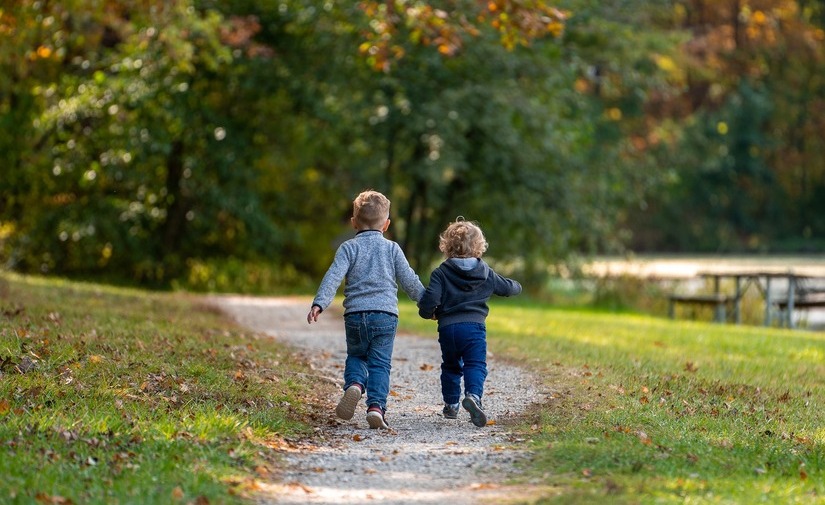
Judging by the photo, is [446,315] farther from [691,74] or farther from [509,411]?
[691,74]

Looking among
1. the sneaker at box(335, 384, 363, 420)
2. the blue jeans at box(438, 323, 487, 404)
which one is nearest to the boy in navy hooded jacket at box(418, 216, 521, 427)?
the blue jeans at box(438, 323, 487, 404)

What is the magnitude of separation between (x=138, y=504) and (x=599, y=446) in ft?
8.77

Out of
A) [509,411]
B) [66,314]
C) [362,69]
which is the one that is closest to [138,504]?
[509,411]

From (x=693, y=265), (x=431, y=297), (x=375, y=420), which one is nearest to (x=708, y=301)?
(x=431, y=297)

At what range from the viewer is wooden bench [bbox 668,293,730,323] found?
20409mm

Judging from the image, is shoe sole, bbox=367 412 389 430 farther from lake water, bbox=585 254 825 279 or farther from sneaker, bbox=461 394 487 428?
lake water, bbox=585 254 825 279

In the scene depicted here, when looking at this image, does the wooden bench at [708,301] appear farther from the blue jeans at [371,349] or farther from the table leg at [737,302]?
the blue jeans at [371,349]

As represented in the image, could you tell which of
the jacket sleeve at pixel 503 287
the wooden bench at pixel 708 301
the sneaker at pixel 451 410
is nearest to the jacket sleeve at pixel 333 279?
the jacket sleeve at pixel 503 287

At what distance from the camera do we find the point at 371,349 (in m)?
7.58

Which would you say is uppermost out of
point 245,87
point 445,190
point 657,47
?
point 657,47

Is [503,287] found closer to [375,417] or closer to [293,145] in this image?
[375,417]

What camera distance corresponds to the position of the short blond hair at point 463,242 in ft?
25.1

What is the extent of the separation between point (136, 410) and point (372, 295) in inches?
63.8

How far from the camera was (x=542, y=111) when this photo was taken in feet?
70.2
